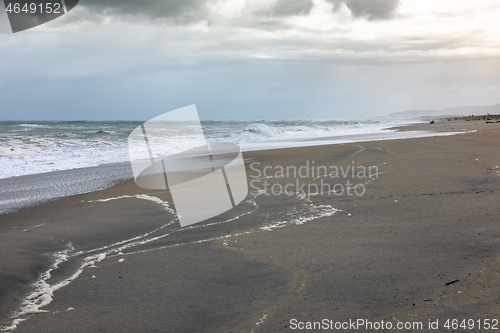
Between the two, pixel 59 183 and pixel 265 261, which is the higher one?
pixel 59 183

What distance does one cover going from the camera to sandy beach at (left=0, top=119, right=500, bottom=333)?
3176 mm

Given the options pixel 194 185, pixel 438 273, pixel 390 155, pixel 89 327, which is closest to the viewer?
pixel 89 327

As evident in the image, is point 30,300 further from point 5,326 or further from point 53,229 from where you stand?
point 53,229

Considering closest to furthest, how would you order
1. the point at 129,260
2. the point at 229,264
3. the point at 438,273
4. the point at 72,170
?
1. the point at 438,273
2. the point at 229,264
3. the point at 129,260
4. the point at 72,170

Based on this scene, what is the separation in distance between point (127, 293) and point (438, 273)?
2581 mm

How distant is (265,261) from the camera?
4.37 m

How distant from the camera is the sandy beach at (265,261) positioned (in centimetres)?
318

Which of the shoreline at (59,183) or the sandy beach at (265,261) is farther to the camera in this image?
the shoreline at (59,183)

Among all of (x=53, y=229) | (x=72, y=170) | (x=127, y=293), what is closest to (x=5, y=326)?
(x=127, y=293)

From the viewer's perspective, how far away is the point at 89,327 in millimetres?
3154

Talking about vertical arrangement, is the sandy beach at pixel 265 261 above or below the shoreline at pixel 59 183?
below

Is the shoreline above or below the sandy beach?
above

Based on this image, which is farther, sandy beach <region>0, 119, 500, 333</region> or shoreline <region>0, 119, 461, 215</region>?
shoreline <region>0, 119, 461, 215</region>

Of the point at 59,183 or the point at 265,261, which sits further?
the point at 59,183
